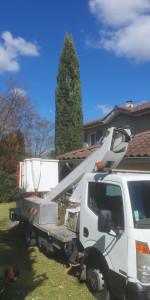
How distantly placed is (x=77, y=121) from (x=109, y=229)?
13034 mm

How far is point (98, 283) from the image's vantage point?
13.7 ft

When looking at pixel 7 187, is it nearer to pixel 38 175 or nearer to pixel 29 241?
pixel 38 175

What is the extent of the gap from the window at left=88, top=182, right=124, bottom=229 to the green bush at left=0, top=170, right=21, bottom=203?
12427 millimetres

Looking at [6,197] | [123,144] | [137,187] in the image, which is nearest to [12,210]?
[123,144]

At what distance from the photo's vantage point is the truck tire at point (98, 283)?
13.6ft

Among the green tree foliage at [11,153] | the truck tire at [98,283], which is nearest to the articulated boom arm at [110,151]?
the truck tire at [98,283]

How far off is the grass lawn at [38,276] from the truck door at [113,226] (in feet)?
3.15

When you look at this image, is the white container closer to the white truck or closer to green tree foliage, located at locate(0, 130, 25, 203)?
the white truck

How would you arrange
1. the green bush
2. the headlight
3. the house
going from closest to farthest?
the headlight → the house → the green bush

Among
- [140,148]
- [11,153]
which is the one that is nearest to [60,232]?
[140,148]

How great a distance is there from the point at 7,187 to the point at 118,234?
13776mm

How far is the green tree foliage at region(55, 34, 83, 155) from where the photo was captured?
627 inches

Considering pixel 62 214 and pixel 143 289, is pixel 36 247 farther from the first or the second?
pixel 143 289

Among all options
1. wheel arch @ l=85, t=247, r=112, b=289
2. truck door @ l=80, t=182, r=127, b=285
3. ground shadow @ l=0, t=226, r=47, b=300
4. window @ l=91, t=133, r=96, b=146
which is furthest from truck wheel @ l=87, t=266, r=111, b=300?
window @ l=91, t=133, r=96, b=146
